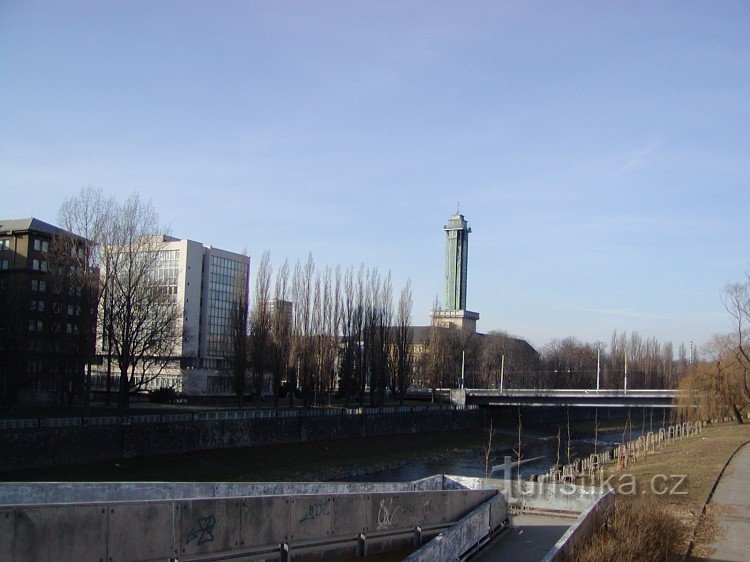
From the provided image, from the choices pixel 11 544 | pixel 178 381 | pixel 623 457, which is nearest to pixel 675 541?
pixel 11 544

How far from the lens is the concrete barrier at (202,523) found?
7195 millimetres

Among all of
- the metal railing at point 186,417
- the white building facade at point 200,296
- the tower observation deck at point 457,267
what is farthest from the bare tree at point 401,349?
the tower observation deck at point 457,267

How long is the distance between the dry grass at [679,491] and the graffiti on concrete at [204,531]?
6365 millimetres

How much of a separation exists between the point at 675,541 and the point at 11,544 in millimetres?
11787

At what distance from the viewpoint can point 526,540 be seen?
1447 centimetres

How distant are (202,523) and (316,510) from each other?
2152 mm

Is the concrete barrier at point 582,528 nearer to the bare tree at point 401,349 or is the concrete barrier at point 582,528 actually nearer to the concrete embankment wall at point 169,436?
the concrete embankment wall at point 169,436

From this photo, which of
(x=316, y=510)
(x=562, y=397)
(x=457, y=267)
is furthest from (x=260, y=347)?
(x=457, y=267)

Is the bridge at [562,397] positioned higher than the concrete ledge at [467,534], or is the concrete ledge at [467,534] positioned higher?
the concrete ledge at [467,534]

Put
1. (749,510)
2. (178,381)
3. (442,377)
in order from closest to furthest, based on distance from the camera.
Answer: (749,510)
(178,381)
(442,377)

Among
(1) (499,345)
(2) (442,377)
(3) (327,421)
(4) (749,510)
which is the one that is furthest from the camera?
(1) (499,345)

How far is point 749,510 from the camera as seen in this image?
17.4 meters

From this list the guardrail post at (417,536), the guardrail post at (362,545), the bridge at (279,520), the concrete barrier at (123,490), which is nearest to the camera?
the bridge at (279,520)

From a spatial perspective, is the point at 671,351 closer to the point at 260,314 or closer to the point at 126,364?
the point at 260,314
